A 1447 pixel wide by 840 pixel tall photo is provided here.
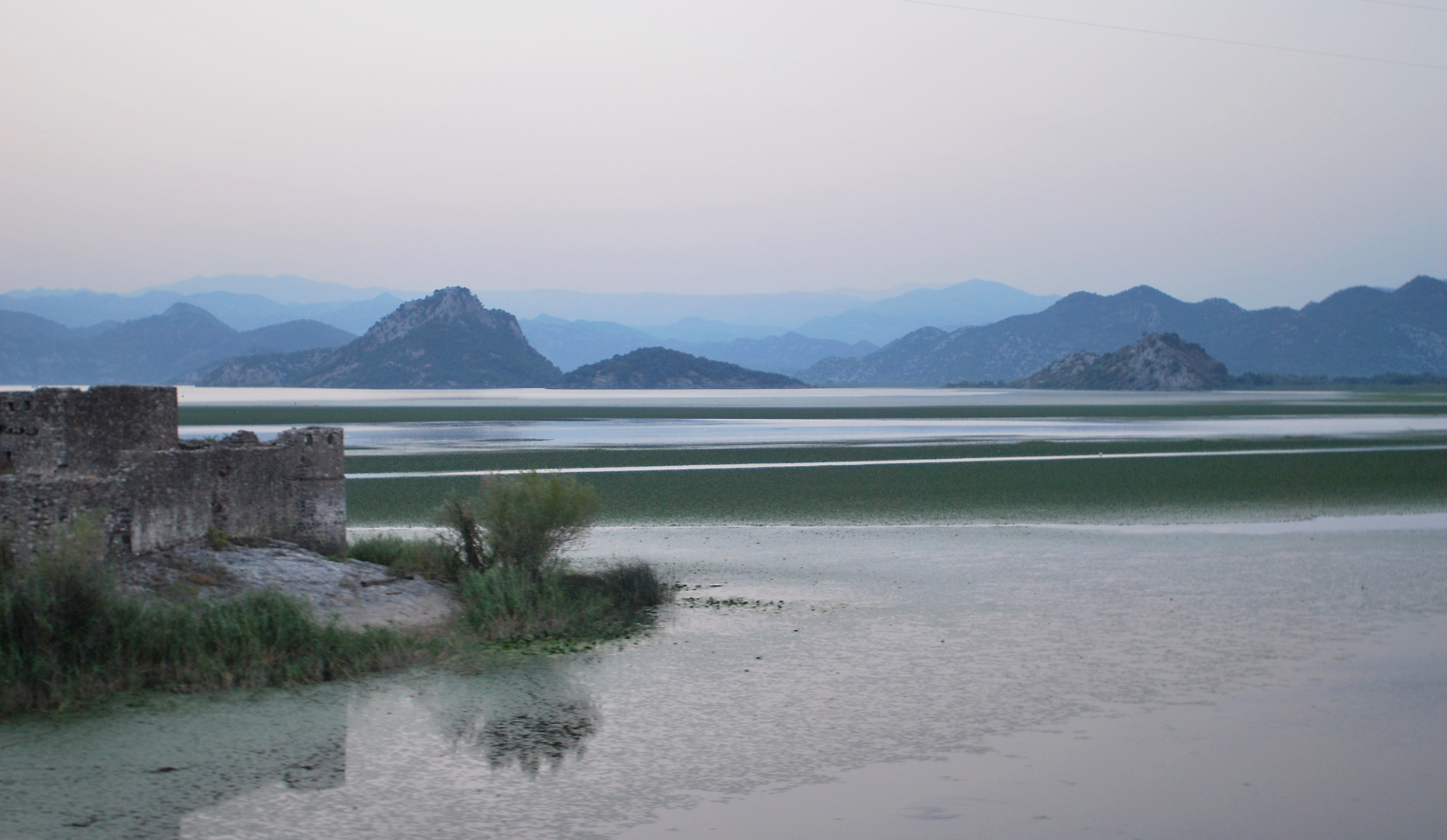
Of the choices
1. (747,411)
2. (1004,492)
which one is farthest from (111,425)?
(747,411)

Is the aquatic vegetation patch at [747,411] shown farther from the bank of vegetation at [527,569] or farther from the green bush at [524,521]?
the green bush at [524,521]

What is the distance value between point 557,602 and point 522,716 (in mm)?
4008

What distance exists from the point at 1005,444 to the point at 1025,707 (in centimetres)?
3920

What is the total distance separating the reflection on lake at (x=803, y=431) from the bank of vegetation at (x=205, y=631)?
31.4 meters

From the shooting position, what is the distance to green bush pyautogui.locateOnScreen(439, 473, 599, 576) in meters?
15.6

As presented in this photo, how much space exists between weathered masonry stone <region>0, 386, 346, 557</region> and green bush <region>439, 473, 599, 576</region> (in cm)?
182

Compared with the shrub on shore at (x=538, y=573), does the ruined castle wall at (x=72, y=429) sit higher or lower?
higher

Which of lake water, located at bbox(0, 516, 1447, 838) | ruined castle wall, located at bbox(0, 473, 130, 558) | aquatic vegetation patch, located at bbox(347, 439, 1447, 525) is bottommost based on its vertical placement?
lake water, located at bbox(0, 516, 1447, 838)

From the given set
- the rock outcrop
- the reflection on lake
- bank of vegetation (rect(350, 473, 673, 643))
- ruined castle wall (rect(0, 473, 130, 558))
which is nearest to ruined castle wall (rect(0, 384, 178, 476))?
ruined castle wall (rect(0, 473, 130, 558))

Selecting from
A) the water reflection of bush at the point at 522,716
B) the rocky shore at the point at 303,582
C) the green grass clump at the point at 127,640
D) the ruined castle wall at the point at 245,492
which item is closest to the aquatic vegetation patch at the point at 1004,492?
the ruined castle wall at the point at 245,492

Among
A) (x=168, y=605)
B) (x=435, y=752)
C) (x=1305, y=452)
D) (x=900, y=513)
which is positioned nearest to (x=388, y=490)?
(x=900, y=513)

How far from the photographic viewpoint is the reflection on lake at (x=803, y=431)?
2015 inches

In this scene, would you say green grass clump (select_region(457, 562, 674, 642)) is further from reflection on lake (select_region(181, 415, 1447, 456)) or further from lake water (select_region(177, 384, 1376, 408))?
lake water (select_region(177, 384, 1376, 408))

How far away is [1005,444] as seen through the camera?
4859 centimetres
